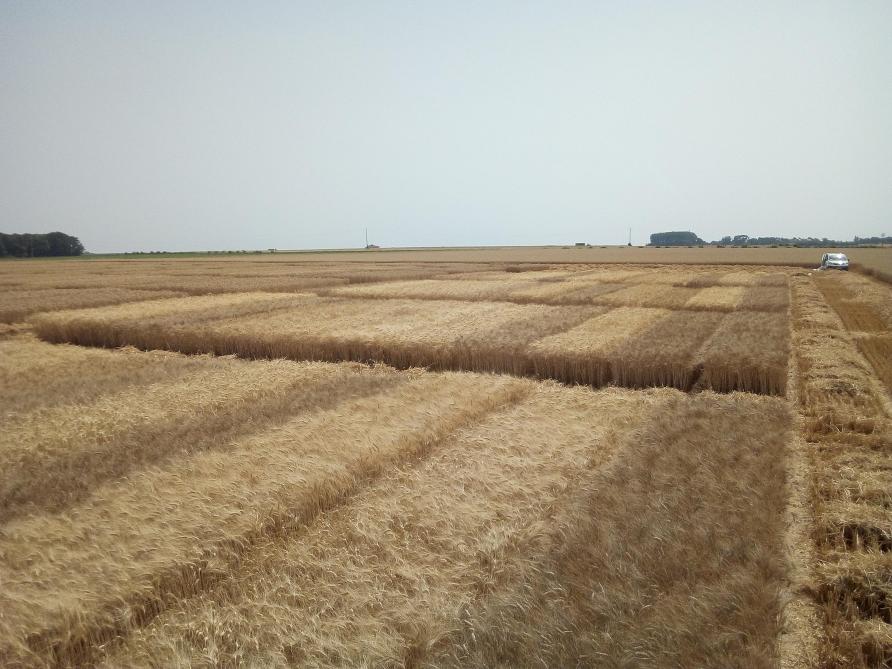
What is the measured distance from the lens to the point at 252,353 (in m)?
14.8

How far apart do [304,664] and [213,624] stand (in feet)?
2.61

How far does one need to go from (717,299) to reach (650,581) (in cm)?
2174

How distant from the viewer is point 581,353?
11977 millimetres

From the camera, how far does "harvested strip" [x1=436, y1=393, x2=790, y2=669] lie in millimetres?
3615

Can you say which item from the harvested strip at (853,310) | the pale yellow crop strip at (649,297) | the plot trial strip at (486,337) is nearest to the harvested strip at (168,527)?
the plot trial strip at (486,337)

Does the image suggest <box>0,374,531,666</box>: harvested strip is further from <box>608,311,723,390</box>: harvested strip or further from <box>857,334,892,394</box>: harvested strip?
<box>857,334,892,394</box>: harvested strip

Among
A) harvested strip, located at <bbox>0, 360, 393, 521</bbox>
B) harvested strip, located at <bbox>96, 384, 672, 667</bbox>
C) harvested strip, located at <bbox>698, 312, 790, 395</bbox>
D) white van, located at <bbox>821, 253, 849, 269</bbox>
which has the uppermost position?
white van, located at <bbox>821, 253, 849, 269</bbox>

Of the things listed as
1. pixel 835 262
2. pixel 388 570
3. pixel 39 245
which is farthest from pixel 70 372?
pixel 39 245

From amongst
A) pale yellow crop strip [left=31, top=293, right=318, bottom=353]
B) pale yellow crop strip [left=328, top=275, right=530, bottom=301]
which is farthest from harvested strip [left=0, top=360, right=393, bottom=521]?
pale yellow crop strip [left=328, top=275, right=530, bottom=301]

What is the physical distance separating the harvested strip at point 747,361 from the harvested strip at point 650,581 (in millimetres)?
4231

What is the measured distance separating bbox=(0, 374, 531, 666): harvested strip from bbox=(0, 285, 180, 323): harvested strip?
63.9ft

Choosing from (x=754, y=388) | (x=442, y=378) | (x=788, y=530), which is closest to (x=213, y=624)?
(x=788, y=530)

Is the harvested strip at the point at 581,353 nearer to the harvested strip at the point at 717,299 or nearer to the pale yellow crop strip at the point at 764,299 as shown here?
the harvested strip at the point at 717,299

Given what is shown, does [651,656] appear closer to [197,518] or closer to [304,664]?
[304,664]
